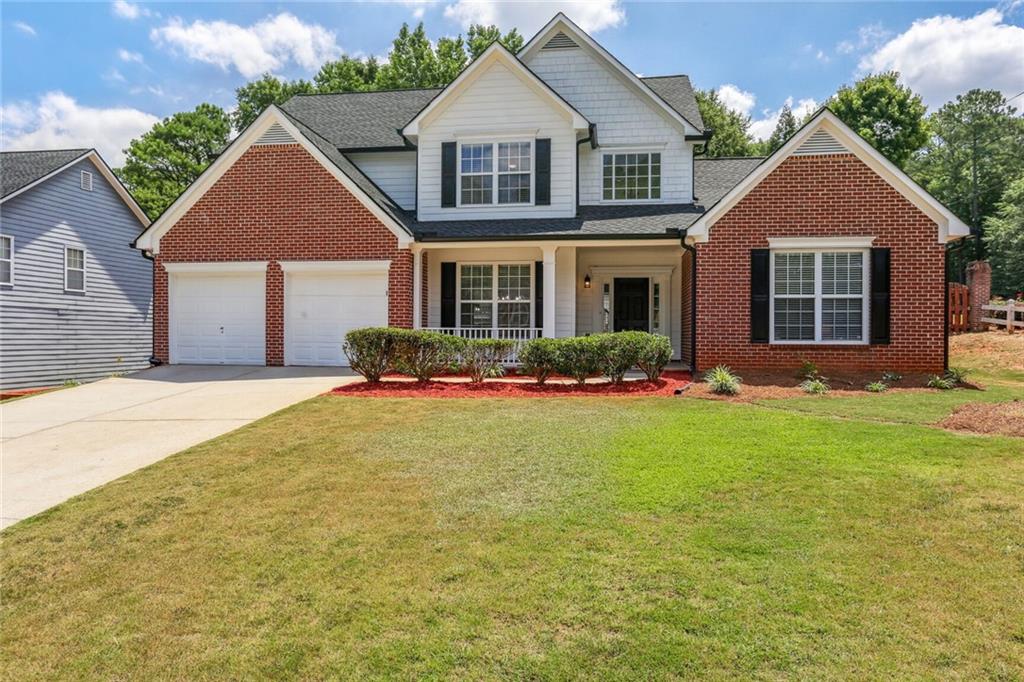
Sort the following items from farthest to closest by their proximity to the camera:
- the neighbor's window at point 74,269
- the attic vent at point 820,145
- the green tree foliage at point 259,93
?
the green tree foliage at point 259,93
the neighbor's window at point 74,269
the attic vent at point 820,145

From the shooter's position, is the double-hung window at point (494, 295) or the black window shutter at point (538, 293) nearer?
the black window shutter at point (538, 293)

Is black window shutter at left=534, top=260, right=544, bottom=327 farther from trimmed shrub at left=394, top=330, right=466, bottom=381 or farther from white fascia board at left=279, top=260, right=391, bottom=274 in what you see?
trimmed shrub at left=394, top=330, right=466, bottom=381

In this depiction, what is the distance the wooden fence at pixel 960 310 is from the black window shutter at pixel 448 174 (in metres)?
18.8

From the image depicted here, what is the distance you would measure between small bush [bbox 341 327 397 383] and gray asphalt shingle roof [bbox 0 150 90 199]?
13.4 meters

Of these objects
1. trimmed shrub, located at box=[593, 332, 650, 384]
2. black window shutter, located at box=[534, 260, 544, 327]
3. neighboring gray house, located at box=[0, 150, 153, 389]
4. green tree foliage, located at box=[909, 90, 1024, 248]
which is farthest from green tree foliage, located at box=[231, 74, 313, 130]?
green tree foliage, located at box=[909, 90, 1024, 248]

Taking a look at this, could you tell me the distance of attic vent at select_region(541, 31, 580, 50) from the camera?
15.6m

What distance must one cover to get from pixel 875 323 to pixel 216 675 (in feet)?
41.7

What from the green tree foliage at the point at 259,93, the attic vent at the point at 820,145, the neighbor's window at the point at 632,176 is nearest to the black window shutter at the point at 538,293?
the neighbor's window at the point at 632,176

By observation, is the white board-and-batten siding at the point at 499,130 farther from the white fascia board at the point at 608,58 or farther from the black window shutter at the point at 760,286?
the black window shutter at the point at 760,286

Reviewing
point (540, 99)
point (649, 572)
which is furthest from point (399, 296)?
point (649, 572)

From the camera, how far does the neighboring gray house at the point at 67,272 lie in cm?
1676

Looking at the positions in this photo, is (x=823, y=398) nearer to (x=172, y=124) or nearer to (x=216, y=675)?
(x=216, y=675)

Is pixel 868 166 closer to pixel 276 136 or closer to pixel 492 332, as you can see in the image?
pixel 492 332

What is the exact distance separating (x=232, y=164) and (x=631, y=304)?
35.7ft
